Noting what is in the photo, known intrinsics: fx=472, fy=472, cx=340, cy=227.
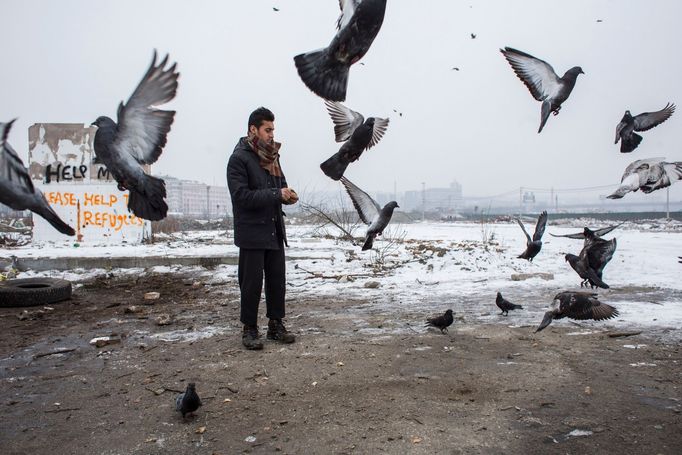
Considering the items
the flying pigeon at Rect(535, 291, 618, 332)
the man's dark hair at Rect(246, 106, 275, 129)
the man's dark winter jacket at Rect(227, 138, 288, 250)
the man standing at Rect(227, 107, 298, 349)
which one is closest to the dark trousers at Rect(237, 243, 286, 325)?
the man standing at Rect(227, 107, 298, 349)

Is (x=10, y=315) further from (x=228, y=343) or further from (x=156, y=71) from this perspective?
(x=156, y=71)

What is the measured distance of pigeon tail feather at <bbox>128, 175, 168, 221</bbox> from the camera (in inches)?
72.1

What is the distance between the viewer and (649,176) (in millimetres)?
3121

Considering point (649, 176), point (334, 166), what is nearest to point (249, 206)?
point (334, 166)

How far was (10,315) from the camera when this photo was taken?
617cm

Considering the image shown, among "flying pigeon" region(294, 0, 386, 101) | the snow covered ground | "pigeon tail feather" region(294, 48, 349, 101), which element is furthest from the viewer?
the snow covered ground

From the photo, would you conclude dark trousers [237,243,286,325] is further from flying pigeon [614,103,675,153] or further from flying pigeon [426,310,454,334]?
flying pigeon [614,103,675,153]

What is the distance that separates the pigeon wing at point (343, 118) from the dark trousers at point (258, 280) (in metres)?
1.61

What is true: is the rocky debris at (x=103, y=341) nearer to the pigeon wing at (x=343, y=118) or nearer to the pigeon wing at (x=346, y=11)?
the pigeon wing at (x=343, y=118)

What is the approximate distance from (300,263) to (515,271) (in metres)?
4.42

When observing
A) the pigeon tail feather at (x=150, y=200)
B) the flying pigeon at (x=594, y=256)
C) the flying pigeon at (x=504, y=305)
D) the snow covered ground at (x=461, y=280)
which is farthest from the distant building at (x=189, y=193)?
the flying pigeon at (x=504, y=305)

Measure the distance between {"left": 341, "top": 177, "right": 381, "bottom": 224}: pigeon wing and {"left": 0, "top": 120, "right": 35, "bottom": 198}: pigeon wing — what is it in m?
2.43

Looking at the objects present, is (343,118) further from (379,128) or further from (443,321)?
(443,321)

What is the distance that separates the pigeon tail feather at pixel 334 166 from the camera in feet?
8.30
